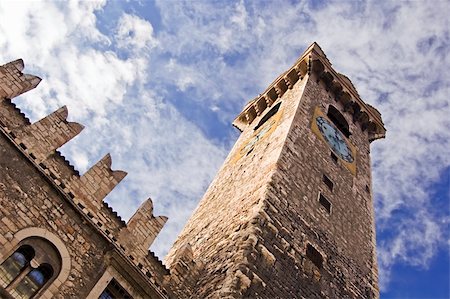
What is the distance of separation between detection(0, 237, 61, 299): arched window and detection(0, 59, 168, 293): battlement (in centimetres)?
92

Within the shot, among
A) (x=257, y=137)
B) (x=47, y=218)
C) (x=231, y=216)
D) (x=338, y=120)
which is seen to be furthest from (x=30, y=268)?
(x=338, y=120)

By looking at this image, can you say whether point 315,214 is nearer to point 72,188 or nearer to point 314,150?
point 314,150

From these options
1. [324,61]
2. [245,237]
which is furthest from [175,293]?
[324,61]

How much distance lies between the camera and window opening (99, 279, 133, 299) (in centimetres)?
781

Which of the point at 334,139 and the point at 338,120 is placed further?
the point at 338,120

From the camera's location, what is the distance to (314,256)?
33.7ft

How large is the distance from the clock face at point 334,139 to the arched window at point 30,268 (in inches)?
365

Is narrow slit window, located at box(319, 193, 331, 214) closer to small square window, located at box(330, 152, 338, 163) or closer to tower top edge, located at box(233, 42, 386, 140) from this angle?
small square window, located at box(330, 152, 338, 163)

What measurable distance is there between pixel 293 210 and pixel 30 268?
5507 millimetres

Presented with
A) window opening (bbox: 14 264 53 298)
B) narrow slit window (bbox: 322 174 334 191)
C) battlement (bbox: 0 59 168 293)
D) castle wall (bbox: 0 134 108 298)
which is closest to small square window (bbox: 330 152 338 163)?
narrow slit window (bbox: 322 174 334 191)

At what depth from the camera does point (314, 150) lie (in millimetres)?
13430

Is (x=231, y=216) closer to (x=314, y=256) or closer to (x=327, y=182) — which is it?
(x=314, y=256)

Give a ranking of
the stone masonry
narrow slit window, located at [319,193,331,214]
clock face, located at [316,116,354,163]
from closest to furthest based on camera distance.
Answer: the stone masonry → narrow slit window, located at [319,193,331,214] → clock face, located at [316,116,354,163]

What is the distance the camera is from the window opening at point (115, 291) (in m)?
7.81
